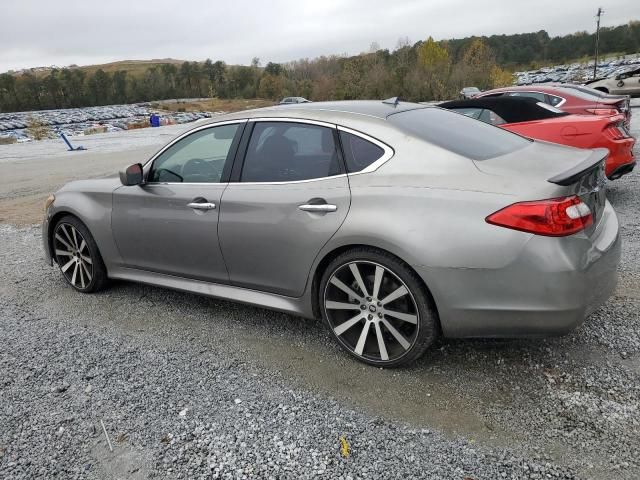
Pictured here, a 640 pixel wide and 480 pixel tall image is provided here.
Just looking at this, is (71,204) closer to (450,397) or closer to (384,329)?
(384,329)

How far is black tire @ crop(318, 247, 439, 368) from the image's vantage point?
114 inches

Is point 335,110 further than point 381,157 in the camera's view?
Yes

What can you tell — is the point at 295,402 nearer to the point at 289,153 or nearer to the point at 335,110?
the point at 289,153

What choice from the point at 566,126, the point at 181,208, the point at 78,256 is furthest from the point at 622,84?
the point at 78,256

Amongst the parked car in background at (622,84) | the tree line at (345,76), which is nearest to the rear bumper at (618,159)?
the parked car in background at (622,84)

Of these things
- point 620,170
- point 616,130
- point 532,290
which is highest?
point 616,130

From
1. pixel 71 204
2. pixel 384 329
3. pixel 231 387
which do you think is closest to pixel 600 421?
pixel 384 329

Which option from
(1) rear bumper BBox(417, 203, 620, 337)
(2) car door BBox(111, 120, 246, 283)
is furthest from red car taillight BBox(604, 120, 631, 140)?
(2) car door BBox(111, 120, 246, 283)

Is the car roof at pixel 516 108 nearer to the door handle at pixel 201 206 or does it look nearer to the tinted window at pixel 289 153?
the tinted window at pixel 289 153

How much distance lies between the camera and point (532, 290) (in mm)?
2580

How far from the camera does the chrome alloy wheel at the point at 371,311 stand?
9.78 ft

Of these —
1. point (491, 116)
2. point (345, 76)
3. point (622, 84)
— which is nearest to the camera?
point (491, 116)

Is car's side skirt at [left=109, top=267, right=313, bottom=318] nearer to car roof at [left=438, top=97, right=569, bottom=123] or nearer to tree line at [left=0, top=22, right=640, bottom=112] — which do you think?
car roof at [left=438, top=97, right=569, bottom=123]

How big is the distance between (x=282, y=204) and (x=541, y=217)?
5.06 feet
